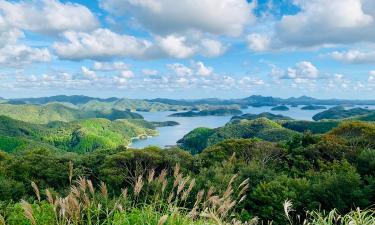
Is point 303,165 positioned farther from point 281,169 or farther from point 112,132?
point 112,132

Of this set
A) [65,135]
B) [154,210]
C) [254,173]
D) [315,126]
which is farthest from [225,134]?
[154,210]

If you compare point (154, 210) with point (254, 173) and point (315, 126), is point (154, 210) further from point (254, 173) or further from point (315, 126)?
point (315, 126)

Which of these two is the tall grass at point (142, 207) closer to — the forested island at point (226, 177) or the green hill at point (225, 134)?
the forested island at point (226, 177)

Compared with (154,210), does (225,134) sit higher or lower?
lower

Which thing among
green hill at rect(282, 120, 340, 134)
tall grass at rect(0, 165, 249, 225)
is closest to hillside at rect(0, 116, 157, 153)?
green hill at rect(282, 120, 340, 134)

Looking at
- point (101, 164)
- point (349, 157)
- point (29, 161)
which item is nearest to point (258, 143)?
point (349, 157)

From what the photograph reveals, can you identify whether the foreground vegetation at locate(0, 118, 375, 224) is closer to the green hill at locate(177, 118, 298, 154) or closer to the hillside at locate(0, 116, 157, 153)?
the green hill at locate(177, 118, 298, 154)

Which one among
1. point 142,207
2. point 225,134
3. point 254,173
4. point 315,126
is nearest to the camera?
point 142,207

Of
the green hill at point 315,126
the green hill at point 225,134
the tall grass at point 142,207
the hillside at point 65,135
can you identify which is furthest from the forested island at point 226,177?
the hillside at point 65,135

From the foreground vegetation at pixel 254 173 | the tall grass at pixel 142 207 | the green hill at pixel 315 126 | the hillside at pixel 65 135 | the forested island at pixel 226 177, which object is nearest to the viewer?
the tall grass at pixel 142 207

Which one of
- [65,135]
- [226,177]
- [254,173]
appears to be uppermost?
[226,177]

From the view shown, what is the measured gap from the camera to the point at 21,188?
25.8 metres

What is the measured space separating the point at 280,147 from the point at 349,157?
317 inches

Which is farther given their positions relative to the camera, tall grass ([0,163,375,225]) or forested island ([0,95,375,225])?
forested island ([0,95,375,225])
